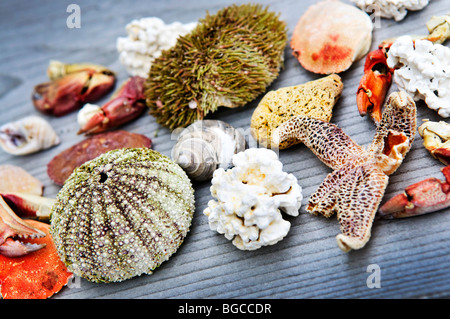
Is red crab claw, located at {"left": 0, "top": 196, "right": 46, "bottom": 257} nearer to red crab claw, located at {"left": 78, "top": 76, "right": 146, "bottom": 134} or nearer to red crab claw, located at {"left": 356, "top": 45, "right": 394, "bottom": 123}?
red crab claw, located at {"left": 78, "top": 76, "right": 146, "bottom": 134}

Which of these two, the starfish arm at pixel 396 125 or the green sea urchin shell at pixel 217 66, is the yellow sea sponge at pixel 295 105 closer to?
the green sea urchin shell at pixel 217 66

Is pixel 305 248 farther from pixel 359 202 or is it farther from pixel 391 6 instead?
pixel 391 6

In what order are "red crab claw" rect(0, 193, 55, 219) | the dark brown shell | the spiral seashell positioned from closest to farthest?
1. "red crab claw" rect(0, 193, 55, 219)
2. the dark brown shell
3. the spiral seashell

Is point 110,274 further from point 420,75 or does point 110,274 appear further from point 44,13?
point 44,13

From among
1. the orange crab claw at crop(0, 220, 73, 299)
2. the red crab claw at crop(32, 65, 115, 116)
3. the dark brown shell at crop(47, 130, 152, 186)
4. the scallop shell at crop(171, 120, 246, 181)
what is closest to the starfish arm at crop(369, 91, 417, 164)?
the scallop shell at crop(171, 120, 246, 181)
